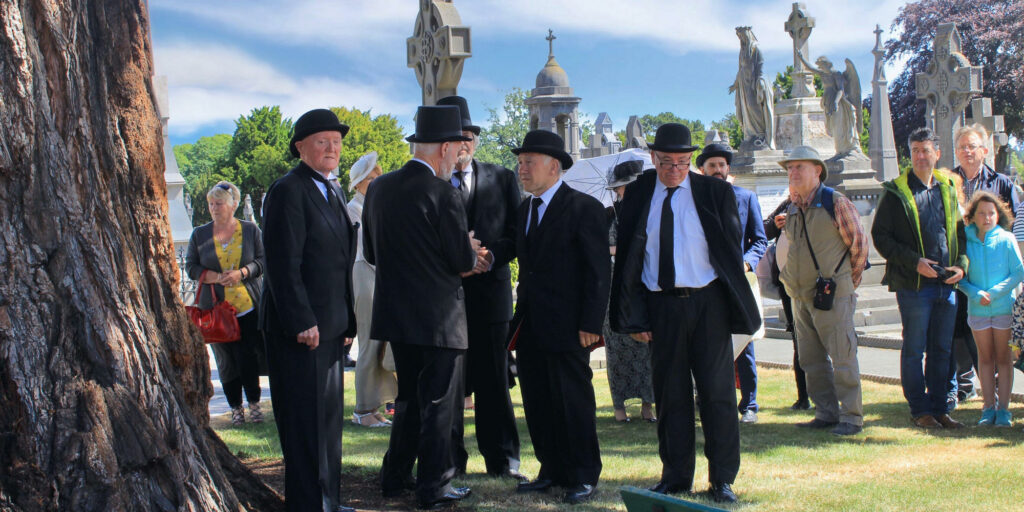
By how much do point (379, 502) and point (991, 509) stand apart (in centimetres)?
327

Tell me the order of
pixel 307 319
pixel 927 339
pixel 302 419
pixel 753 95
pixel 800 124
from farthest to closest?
pixel 800 124, pixel 753 95, pixel 927 339, pixel 302 419, pixel 307 319

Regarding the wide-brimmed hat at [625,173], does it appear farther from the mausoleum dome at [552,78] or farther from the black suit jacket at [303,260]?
the mausoleum dome at [552,78]

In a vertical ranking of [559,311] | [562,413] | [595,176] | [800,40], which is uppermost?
[800,40]

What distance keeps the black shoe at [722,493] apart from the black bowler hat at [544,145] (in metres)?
2.05

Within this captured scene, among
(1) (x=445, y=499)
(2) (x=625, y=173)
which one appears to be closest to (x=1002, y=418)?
(2) (x=625, y=173)

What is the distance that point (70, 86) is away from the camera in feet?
14.0

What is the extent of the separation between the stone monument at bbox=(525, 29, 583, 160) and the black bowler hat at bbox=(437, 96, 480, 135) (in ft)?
113

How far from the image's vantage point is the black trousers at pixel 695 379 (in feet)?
18.5

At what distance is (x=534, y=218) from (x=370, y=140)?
208 feet

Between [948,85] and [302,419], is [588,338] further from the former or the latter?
[948,85]

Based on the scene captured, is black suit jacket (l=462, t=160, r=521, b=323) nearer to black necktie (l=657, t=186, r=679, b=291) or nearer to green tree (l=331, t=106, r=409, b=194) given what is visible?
black necktie (l=657, t=186, r=679, b=291)

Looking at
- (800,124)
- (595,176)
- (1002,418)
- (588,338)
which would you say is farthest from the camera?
(800,124)

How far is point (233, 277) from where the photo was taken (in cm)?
838

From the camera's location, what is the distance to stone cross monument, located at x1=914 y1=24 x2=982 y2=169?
2191 centimetres
